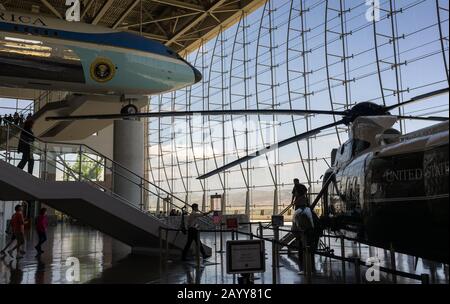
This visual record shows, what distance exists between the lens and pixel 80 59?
14.4 m

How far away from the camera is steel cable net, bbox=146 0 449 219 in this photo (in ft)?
61.8

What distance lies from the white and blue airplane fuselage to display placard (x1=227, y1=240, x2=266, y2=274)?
36.5 feet

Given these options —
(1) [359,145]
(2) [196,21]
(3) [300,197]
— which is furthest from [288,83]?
(1) [359,145]

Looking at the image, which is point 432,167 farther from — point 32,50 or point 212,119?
point 212,119

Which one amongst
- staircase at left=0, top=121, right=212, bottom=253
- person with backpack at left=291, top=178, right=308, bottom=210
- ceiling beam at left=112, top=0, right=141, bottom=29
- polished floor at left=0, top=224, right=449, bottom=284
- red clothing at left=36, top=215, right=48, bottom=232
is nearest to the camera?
polished floor at left=0, top=224, right=449, bottom=284

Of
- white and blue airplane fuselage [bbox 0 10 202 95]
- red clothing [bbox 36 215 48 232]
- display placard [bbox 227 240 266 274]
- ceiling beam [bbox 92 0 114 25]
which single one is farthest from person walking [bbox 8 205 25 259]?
ceiling beam [bbox 92 0 114 25]

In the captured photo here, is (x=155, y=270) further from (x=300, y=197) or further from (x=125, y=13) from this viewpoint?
(x=125, y=13)

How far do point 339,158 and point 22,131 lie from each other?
7.60m

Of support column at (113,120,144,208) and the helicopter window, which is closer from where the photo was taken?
the helicopter window

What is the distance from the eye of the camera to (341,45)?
72.2ft

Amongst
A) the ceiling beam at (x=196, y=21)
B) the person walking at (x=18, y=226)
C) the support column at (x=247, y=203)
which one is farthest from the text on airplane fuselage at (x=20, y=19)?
the support column at (x=247, y=203)

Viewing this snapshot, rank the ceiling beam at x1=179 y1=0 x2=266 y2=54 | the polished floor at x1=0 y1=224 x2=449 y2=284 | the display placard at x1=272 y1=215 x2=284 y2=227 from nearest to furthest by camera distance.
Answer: the polished floor at x1=0 y1=224 x2=449 y2=284 → the display placard at x1=272 y1=215 x2=284 y2=227 → the ceiling beam at x1=179 y1=0 x2=266 y2=54

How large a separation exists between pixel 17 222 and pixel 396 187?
1064 centimetres

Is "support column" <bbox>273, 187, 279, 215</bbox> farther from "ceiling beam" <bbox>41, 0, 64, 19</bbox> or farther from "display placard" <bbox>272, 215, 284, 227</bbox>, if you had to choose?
"ceiling beam" <bbox>41, 0, 64, 19</bbox>
